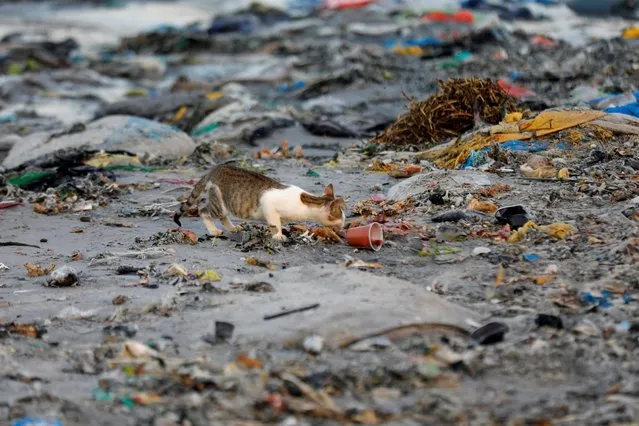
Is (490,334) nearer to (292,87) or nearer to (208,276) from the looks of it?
(208,276)

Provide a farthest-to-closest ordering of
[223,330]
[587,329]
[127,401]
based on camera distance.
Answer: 1. [223,330]
2. [587,329]
3. [127,401]

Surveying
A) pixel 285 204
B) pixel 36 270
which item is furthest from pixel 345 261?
pixel 36 270

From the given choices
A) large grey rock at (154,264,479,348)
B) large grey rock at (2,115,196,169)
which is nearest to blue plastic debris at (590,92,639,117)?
large grey rock at (2,115,196,169)

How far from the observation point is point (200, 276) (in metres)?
5.48

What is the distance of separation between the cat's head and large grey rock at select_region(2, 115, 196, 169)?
3825mm

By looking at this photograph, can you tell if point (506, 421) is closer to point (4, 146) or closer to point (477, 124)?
point (477, 124)

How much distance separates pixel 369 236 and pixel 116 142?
15.1ft

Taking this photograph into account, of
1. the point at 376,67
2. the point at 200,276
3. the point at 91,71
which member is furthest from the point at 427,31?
the point at 200,276

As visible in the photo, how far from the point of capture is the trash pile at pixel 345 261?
379 cm

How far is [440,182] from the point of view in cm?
714

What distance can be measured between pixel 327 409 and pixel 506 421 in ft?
2.07

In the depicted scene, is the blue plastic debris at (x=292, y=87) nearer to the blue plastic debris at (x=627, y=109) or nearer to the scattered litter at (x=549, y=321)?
the blue plastic debris at (x=627, y=109)

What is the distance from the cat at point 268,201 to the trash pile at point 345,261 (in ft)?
0.25

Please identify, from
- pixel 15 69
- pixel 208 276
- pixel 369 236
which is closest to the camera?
pixel 208 276
